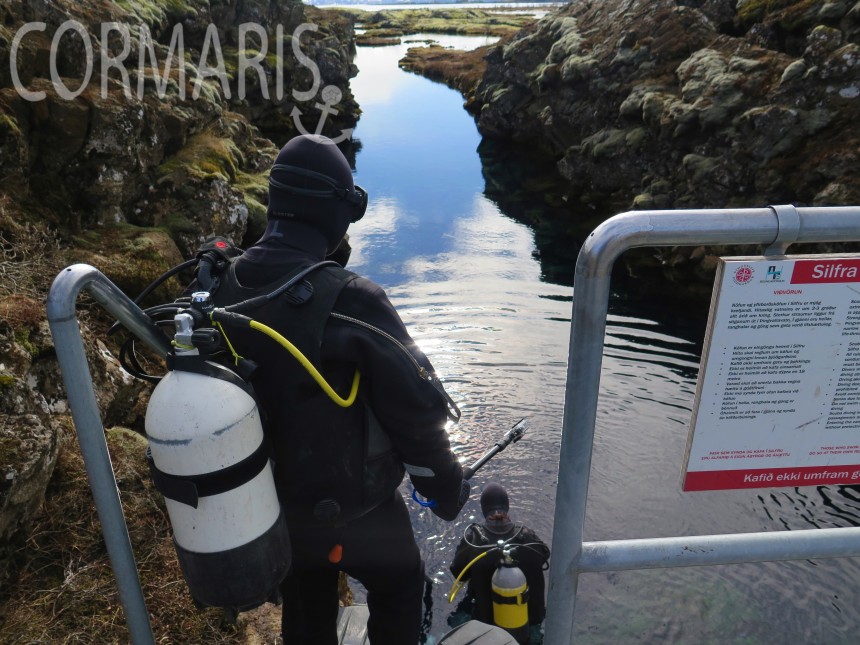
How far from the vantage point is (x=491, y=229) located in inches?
1152

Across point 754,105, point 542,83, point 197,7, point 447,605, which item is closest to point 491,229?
point 542,83

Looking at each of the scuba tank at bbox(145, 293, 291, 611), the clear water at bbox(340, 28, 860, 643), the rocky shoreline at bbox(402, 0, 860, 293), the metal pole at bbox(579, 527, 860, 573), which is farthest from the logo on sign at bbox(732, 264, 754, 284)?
the rocky shoreline at bbox(402, 0, 860, 293)

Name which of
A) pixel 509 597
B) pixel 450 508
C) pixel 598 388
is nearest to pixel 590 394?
pixel 598 388

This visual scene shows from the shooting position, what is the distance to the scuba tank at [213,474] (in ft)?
8.72

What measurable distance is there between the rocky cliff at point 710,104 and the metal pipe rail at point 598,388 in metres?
15.7

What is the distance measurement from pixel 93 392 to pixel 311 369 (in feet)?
2.92

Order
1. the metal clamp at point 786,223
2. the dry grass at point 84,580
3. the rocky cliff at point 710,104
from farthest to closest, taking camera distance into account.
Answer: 1. the rocky cliff at point 710,104
2. the dry grass at point 84,580
3. the metal clamp at point 786,223

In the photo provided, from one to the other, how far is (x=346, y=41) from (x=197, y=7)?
125ft

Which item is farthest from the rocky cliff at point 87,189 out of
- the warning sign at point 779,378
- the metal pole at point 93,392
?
the warning sign at point 779,378

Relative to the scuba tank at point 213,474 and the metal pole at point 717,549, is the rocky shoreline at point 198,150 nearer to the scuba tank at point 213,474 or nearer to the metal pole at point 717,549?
the scuba tank at point 213,474

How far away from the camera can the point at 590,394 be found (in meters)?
2.23

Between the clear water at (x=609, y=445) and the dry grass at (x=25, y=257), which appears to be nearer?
the dry grass at (x=25, y=257)

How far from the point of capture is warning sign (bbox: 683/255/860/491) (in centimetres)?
220

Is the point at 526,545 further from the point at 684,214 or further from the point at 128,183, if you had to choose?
the point at 128,183
